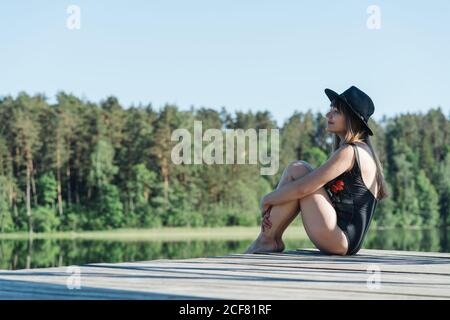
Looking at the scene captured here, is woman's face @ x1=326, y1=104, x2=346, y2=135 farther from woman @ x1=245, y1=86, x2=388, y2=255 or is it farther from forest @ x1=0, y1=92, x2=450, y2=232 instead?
forest @ x1=0, y1=92, x2=450, y2=232

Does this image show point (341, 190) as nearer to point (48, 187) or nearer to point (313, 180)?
point (313, 180)

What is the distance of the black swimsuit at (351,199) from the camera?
14.8 ft

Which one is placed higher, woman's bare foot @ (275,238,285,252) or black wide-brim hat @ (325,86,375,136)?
black wide-brim hat @ (325,86,375,136)

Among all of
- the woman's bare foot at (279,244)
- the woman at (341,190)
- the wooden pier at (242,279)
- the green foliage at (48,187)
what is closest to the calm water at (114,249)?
the green foliage at (48,187)

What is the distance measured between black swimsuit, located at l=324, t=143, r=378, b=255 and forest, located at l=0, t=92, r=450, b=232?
3447cm

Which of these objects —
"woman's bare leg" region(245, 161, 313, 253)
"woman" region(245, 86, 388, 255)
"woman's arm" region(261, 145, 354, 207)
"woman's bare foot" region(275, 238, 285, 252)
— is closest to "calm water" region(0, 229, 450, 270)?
"woman's bare foot" region(275, 238, 285, 252)

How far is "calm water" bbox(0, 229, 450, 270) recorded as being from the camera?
2898 cm

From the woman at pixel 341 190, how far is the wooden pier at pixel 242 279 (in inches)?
6.4

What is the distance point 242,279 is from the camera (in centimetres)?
336

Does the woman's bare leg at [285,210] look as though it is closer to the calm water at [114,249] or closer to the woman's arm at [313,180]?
the woman's arm at [313,180]

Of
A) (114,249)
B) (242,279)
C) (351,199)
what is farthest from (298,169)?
(114,249)
